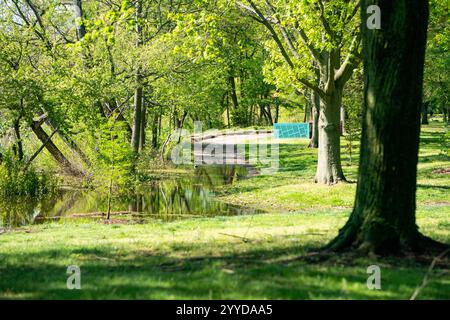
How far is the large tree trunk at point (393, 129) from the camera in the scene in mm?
7559

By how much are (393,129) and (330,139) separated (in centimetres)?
1603

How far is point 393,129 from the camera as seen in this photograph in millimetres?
7551

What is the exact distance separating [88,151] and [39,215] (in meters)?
7.49

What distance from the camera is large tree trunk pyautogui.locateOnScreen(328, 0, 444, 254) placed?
7.56 m

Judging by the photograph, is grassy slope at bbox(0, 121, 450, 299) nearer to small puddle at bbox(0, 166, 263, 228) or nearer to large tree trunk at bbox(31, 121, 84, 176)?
small puddle at bbox(0, 166, 263, 228)


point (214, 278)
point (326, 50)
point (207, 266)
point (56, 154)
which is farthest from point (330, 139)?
point (214, 278)

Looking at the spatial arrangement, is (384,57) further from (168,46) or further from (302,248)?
(168,46)

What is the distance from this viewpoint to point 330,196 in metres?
22.7

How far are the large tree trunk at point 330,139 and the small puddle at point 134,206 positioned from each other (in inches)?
156

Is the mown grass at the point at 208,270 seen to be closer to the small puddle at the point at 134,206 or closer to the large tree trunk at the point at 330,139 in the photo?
the small puddle at the point at 134,206

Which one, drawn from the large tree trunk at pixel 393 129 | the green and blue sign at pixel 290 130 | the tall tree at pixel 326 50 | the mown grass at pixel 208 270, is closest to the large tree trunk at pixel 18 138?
the tall tree at pixel 326 50

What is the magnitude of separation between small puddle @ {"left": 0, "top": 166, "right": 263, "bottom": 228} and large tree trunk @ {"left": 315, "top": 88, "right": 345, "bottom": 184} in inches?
156

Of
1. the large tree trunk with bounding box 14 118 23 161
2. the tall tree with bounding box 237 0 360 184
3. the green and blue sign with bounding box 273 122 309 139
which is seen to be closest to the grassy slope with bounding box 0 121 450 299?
the tall tree with bounding box 237 0 360 184

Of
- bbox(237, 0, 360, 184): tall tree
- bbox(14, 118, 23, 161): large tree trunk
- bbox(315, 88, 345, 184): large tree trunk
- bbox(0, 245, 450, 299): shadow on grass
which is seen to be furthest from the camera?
bbox(14, 118, 23, 161): large tree trunk
